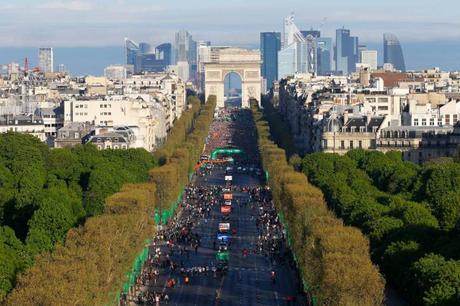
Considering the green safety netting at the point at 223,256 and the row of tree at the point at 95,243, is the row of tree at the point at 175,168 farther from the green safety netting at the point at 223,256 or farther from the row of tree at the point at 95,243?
the green safety netting at the point at 223,256

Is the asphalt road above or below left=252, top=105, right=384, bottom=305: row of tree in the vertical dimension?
below

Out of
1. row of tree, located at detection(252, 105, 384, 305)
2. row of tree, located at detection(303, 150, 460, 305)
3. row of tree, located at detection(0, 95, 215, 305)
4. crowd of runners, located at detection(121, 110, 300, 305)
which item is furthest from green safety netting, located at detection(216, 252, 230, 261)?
row of tree, located at detection(303, 150, 460, 305)

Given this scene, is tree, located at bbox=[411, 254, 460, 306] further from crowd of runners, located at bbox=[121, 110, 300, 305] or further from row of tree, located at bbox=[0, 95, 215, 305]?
row of tree, located at bbox=[0, 95, 215, 305]

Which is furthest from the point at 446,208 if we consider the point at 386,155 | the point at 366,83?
the point at 366,83

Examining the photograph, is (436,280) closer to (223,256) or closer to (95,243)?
(95,243)

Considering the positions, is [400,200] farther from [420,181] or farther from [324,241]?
[324,241]

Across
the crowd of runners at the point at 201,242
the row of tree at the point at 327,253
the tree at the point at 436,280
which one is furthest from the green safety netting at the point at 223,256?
the tree at the point at 436,280
